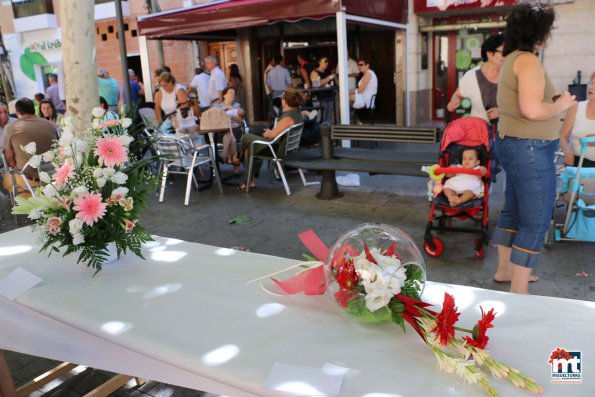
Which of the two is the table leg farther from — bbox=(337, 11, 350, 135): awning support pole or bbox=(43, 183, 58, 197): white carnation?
bbox=(337, 11, 350, 135): awning support pole

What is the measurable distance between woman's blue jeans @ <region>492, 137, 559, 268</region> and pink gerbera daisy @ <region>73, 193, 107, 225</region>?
2117 mm

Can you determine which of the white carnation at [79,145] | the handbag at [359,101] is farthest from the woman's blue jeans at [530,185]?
the handbag at [359,101]

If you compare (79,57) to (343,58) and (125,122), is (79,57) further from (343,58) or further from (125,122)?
(343,58)

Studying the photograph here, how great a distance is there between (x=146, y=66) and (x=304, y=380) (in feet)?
31.0

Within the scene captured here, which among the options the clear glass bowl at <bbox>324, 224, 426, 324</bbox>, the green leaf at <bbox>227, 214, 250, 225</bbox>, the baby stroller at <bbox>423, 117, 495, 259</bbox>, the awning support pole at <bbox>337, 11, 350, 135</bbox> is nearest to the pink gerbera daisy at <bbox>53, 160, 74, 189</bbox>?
the clear glass bowl at <bbox>324, 224, 426, 324</bbox>

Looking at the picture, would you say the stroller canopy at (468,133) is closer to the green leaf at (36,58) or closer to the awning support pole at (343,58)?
the awning support pole at (343,58)

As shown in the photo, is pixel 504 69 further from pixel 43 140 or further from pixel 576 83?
pixel 576 83

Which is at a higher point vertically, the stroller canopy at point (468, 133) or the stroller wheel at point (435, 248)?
the stroller canopy at point (468, 133)

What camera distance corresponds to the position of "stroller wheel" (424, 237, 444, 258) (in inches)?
162

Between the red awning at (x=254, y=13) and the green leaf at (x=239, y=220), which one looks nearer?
the green leaf at (x=239, y=220)

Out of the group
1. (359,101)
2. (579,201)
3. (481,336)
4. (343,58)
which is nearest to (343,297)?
(481,336)

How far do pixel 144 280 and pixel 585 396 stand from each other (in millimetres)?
1508

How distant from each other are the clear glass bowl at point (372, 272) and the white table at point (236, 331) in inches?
3.3

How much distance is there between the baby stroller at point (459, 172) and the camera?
4.02 meters
